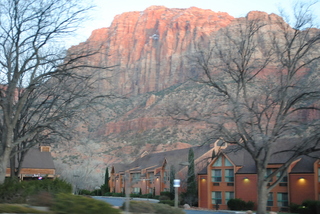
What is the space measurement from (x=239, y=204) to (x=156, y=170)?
25.2 m

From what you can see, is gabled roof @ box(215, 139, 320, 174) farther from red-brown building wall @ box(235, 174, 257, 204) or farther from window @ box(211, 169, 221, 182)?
window @ box(211, 169, 221, 182)

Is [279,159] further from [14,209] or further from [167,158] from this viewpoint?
[14,209]

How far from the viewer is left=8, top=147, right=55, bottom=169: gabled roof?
56688 millimetres

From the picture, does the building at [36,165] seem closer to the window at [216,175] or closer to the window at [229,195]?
the window at [216,175]

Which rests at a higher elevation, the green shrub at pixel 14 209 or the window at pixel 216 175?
the window at pixel 216 175

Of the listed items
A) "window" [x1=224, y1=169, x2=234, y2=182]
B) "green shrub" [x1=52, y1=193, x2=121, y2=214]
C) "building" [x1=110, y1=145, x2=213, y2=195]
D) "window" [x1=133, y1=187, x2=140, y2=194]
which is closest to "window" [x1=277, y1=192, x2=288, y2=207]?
"window" [x1=224, y1=169, x2=234, y2=182]

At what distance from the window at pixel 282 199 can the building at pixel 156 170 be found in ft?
38.9

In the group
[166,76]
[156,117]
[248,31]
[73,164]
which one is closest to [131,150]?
[156,117]

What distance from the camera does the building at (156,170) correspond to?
59.8m

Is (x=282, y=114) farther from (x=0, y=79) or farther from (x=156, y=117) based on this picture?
(x=156, y=117)

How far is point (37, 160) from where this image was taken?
2306 inches

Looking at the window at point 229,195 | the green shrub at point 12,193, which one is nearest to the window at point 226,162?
the window at point 229,195

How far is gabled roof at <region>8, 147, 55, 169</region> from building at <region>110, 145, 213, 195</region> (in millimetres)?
11909

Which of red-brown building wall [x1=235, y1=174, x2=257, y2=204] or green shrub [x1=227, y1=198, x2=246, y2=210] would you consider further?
red-brown building wall [x1=235, y1=174, x2=257, y2=204]
